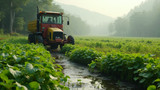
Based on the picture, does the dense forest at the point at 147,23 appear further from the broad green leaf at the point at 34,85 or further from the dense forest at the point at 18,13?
the broad green leaf at the point at 34,85

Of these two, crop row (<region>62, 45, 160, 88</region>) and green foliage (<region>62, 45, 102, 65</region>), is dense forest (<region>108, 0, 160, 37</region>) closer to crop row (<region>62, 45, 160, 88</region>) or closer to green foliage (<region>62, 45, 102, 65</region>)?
green foliage (<region>62, 45, 102, 65</region>)

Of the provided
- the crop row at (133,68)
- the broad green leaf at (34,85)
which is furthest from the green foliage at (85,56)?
the broad green leaf at (34,85)

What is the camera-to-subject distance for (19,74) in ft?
9.81

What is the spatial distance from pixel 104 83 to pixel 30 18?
56306 millimetres

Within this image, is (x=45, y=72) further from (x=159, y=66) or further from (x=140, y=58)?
(x=140, y=58)

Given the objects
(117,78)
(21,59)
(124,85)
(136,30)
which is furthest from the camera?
(136,30)

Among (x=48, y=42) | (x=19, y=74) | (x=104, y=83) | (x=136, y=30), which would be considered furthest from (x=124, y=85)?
(x=136, y=30)

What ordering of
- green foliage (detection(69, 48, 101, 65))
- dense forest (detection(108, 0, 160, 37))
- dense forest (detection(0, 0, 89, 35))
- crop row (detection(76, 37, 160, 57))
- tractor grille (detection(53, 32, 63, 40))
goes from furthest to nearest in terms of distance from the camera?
dense forest (detection(108, 0, 160, 37)) → dense forest (detection(0, 0, 89, 35)) → tractor grille (detection(53, 32, 63, 40)) → crop row (detection(76, 37, 160, 57)) → green foliage (detection(69, 48, 101, 65))

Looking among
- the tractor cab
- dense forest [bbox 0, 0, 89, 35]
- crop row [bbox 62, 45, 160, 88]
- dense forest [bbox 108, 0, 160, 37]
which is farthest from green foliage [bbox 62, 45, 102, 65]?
dense forest [bbox 108, 0, 160, 37]

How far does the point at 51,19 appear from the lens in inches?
597

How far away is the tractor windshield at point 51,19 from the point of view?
14837mm

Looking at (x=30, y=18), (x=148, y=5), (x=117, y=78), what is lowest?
(x=117, y=78)

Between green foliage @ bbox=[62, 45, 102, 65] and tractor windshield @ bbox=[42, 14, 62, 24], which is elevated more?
tractor windshield @ bbox=[42, 14, 62, 24]

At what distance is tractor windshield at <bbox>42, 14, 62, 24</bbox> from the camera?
14.8 metres
